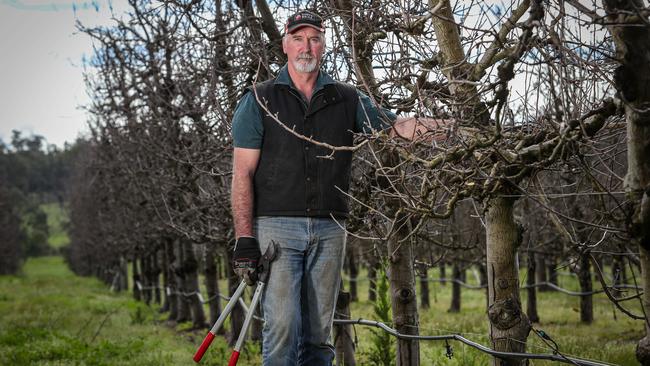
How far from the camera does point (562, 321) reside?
21422 mm

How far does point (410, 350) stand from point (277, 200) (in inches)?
102

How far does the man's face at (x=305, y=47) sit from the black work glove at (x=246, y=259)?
135 centimetres

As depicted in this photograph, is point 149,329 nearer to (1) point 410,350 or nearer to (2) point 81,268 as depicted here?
(1) point 410,350

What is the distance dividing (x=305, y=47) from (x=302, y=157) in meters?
0.83

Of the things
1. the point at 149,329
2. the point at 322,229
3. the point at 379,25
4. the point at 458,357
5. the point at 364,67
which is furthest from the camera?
the point at 149,329

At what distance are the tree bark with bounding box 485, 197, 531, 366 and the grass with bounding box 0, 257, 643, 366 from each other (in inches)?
19.6

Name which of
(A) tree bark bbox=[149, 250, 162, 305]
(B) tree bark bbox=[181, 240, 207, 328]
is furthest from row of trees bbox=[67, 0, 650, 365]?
(A) tree bark bbox=[149, 250, 162, 305]

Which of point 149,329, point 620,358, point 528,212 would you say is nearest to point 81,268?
point 149,329

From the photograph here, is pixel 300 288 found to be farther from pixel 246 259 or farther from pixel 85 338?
pixel 85 338

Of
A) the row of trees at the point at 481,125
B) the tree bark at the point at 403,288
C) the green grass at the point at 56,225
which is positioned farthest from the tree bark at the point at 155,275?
the green grass at the point at 56,225

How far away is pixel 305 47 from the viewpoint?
18.0 ft

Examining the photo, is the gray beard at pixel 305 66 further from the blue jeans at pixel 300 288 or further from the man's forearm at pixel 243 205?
the blue jeans at pixel 300 288

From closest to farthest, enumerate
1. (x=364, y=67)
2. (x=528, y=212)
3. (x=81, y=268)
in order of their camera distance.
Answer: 1. (x=364, y=67)
2. (x=528, y=212)
3. (x=81, y=268)

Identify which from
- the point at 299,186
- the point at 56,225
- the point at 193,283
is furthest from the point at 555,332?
the point at 56,225
